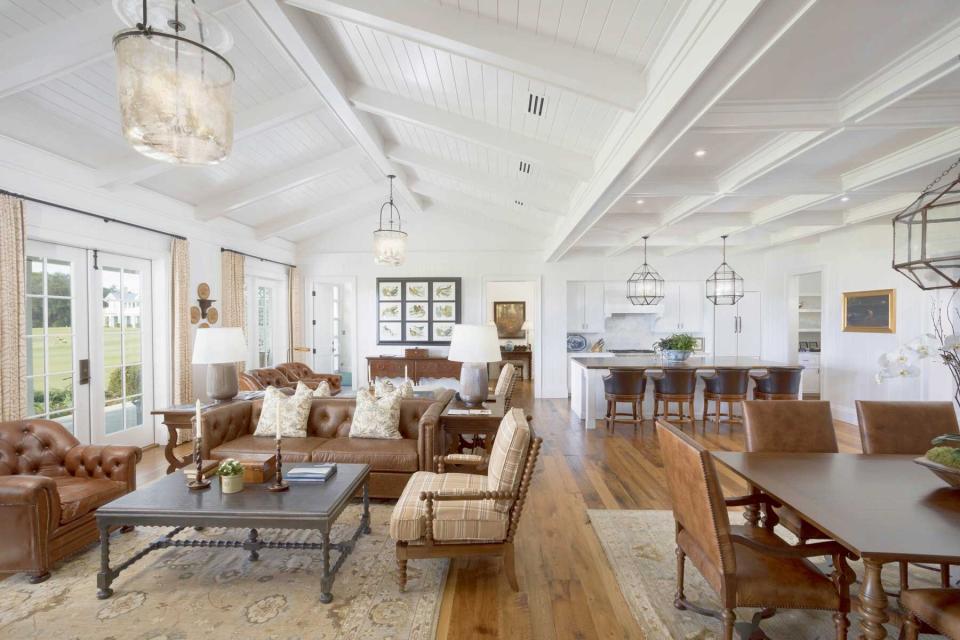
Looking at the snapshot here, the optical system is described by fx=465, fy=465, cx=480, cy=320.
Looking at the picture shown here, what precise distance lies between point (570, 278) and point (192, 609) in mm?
7596

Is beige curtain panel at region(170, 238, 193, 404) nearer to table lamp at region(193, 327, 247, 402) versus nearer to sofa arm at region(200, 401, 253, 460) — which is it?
table lamp at region(193, 327, 247, 402)

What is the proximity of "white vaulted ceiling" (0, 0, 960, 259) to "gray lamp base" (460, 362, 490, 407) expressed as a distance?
1.89 m

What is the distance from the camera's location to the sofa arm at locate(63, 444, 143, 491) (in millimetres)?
3141

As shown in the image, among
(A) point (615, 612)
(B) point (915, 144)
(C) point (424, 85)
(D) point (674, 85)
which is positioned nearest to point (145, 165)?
(C) point (424, 85)

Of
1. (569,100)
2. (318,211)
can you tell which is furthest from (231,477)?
(318,211)

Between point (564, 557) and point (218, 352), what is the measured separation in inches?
129

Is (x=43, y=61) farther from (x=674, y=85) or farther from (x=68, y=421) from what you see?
(x=674, y=85)

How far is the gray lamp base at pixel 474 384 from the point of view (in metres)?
4.24

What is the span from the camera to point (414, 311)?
8922 mm

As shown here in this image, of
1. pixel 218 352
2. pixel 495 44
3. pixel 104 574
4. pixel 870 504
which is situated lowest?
pixel 104 574

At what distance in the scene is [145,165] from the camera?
444 cm

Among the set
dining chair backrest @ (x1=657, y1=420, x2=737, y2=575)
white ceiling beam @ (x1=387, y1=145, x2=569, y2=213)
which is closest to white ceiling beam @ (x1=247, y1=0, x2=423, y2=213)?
white ceiling beam @ (x1=387, y1=145, x2=569, y2=213)

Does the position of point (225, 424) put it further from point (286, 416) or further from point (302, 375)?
point (302, 375)

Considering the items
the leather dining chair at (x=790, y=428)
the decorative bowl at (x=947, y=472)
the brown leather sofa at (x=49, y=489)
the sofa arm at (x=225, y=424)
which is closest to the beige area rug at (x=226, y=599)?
the brown leather sofa at (x=49, y=489)
